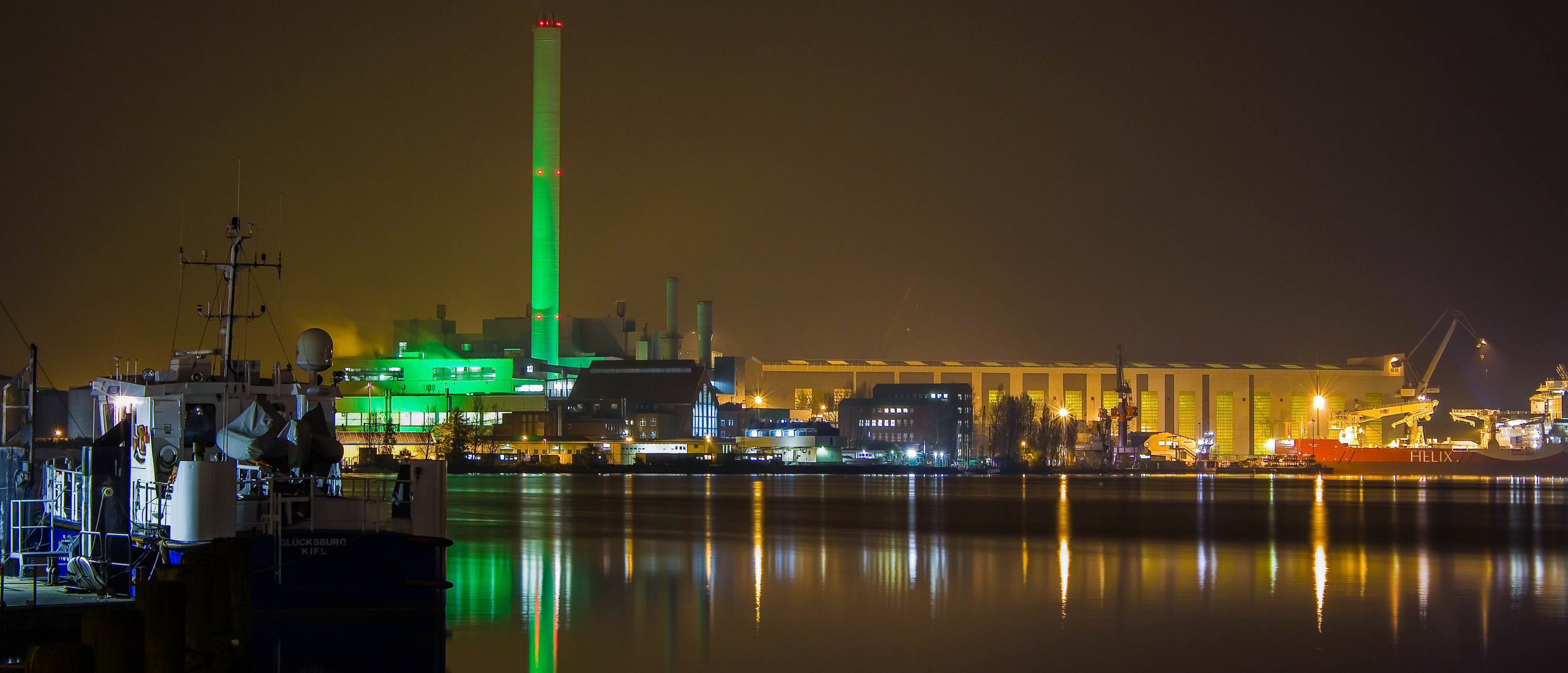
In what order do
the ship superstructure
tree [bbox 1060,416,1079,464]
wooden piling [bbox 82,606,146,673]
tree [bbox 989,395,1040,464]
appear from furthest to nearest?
tree [bbox 1060,416,1079,464] < tree [bbox 989,395,1040,464] < the ship superstructure < wooden piling [bbox 82,606,146,673]

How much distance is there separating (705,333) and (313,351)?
145 m

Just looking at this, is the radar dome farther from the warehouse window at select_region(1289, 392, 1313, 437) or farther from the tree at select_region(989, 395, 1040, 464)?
the warehouse window at select_region(1289, 392, 1313, 437)

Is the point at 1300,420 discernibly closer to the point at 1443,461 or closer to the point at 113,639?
the point at 1443,461

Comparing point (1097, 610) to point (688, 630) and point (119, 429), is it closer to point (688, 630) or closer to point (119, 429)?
A: point (688, 630)

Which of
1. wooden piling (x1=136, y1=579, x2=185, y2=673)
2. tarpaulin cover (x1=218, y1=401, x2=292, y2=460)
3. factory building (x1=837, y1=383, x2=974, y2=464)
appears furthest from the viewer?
factory building (x1=837, y1=383, x2=974, y2=464)

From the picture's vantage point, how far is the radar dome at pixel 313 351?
894 inches

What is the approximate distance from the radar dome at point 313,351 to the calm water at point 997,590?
4547 millimetres

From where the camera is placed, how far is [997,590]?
26703 millimetres

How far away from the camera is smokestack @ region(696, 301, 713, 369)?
16662cm

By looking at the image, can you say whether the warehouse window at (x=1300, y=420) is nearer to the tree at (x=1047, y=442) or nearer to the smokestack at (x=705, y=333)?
the tree at (x=1047, y=442)

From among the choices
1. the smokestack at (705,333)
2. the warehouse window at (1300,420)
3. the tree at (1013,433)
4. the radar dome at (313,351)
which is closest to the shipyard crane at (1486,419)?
the warehouse window at (1300,420)

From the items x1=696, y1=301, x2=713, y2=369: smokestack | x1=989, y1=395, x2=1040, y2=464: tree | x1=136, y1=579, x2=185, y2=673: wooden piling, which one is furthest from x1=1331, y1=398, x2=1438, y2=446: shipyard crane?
x1=136, y1=579, x2=185, y2=673: wooden piling

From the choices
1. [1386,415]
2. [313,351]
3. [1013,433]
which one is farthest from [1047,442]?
[313,351]

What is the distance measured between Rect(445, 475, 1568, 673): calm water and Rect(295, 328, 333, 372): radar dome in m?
4.55
